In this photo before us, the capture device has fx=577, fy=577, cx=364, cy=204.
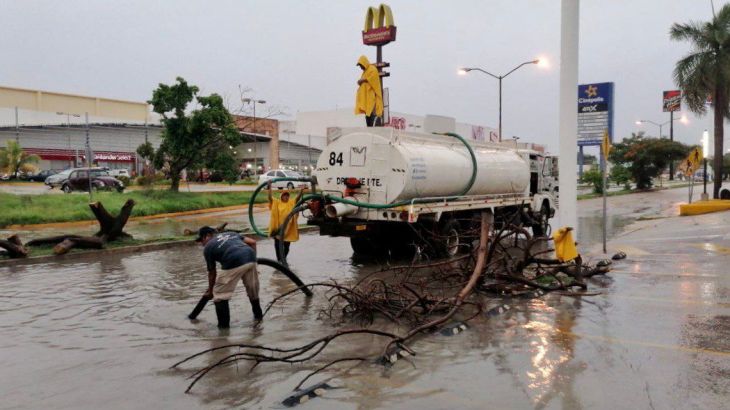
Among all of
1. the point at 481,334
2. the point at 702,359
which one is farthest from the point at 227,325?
the point at 702,359

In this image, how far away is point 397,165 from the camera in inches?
447

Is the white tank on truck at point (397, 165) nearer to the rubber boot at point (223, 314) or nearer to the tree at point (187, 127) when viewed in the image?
the rubber boot at point (223, 314)

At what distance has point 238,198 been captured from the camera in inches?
1116

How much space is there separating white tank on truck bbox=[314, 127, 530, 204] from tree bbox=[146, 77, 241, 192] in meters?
15.5

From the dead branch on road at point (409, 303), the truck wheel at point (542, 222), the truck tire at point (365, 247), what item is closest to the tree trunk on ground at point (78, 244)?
the truck tire at point (365, 247)

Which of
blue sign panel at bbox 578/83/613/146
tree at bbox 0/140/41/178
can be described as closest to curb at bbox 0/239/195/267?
tree at bbox 0/140/41/178

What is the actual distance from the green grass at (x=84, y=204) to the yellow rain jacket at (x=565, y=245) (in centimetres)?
1618

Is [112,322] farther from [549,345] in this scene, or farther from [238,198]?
[238,198]

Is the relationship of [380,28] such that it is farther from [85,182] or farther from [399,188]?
[85,182]

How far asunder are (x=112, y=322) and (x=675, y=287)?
831 cm

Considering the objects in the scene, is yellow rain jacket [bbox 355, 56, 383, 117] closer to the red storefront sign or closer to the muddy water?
the muddy water

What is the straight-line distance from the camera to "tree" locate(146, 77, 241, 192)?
85.5ft

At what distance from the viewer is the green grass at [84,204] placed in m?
18.8

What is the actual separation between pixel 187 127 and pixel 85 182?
9.01 meters
